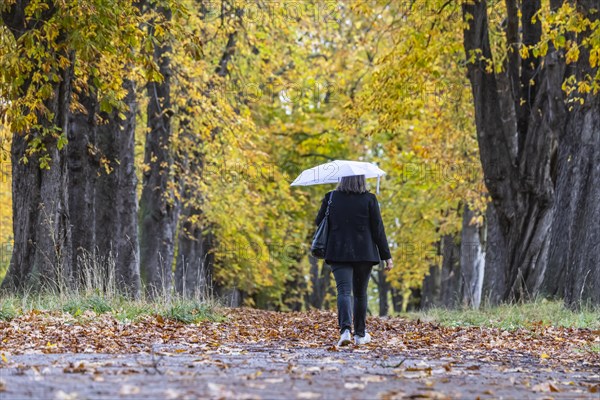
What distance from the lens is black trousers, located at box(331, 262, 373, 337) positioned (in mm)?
10602

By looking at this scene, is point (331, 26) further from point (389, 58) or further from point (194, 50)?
point (194, 50)

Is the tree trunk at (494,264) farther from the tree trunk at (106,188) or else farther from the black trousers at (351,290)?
the black trousers at (351,290)

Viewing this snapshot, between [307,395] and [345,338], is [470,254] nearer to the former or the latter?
[345,338]

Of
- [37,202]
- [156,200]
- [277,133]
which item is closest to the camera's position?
[37,202]

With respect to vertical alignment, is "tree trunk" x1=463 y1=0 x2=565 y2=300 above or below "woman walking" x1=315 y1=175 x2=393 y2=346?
above

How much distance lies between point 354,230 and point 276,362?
2720 mm

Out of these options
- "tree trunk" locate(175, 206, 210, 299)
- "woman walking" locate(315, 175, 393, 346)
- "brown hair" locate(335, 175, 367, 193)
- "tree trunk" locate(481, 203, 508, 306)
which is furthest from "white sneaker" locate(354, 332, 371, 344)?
"tree trunk" locate(175, 206, 210, 299)

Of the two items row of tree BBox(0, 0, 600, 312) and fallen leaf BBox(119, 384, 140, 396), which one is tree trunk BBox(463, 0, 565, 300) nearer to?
row of tree BBox(0, 0, 600, 312)

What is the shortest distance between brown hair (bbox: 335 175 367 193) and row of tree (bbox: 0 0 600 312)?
12.2 ft

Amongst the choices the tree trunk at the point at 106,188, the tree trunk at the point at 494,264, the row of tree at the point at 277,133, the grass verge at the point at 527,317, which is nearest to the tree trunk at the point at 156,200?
the row of tree at the point at 277,133

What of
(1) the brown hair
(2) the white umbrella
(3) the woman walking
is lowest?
(3) the woman walking

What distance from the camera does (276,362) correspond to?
829 cm

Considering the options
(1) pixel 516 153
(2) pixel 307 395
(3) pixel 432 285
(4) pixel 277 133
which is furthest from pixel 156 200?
(2) pixel 307 395

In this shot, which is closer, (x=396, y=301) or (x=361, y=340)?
(x=361, y=340)
